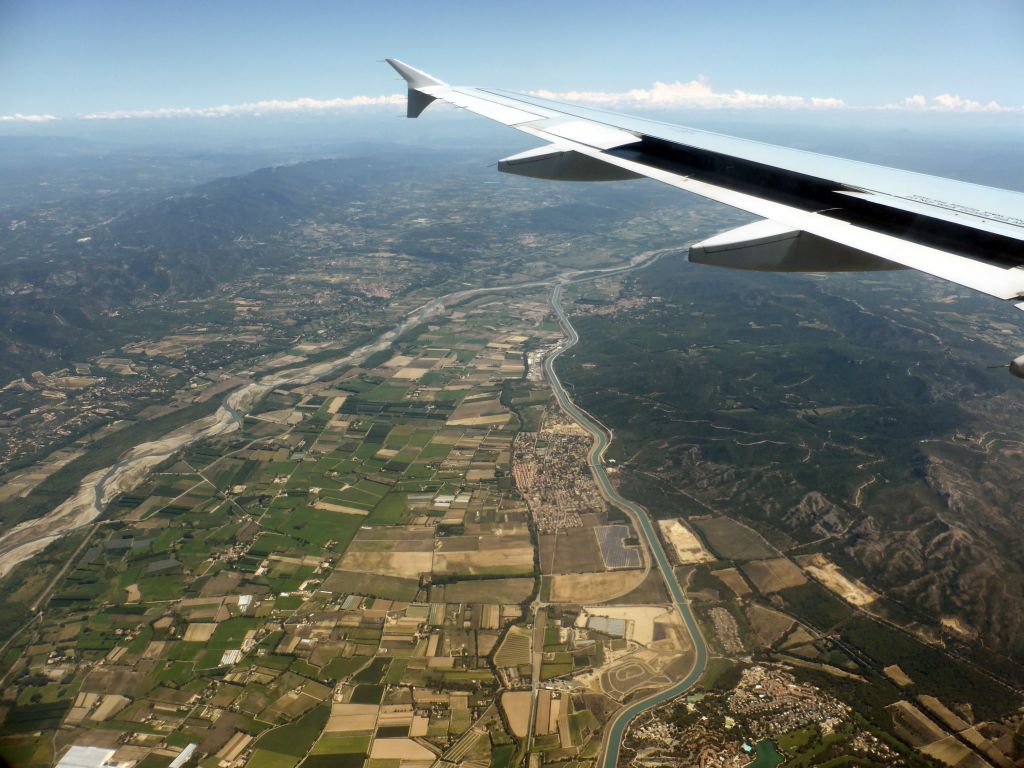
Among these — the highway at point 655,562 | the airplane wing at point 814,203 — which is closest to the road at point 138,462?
the highway at point 655,562

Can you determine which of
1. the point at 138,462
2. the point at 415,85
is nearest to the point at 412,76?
the point at 415,85

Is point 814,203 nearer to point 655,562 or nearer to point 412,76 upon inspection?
point 412,76

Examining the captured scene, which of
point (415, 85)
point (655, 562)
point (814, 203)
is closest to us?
point (814, 203)

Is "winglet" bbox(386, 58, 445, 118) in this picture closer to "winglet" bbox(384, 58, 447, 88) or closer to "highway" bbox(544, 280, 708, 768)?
"winglet" bbox(384, 58, 447, 88)

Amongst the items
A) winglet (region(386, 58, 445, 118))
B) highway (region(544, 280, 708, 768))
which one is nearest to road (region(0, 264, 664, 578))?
highway (region(544, 280, 708, 768))

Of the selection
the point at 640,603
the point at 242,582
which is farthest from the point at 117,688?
the point at 640,603

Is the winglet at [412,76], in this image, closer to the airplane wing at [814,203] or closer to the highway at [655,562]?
the airplane wing at [814,203]
